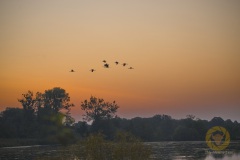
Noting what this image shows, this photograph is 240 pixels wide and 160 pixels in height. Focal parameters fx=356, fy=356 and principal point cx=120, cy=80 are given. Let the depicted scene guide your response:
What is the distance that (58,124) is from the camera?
147 feet

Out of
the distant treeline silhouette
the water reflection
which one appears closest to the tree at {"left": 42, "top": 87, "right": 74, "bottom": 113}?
the distant treeline silhouette

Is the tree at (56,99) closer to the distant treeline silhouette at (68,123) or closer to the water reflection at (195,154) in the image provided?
the distant treeline silhouette at (68,123)

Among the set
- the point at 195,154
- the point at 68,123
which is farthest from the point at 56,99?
the point at 195,154

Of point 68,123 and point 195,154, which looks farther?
point 68,123

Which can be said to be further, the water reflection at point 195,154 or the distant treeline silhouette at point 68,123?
the distant treeline silhouette at point 68,123

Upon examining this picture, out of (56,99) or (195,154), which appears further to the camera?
(56,99)

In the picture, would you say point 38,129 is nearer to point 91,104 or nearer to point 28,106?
→ point 28,106

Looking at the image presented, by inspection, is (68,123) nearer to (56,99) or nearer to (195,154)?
(56,99)

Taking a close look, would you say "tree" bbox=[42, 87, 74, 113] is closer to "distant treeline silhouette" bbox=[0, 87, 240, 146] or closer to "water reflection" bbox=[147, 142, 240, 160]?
"distant treeline silhouette" bbox=[0, 87, 240, 146]

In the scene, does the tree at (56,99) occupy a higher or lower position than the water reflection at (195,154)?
higher

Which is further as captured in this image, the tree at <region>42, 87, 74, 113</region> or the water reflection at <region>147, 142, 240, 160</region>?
the tree at <region>42, 87, 74, 113</region>

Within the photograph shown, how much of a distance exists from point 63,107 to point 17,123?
18.6 meters

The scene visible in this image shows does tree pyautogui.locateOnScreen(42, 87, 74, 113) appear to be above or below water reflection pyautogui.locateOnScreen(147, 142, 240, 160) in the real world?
above

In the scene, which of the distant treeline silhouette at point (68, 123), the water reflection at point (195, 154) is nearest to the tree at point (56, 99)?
the distant treeline silhouette at point (68, 123)
